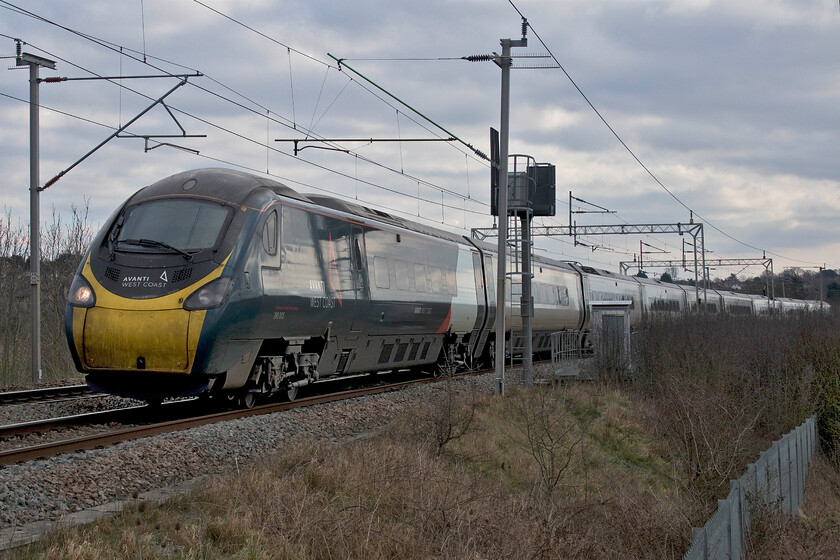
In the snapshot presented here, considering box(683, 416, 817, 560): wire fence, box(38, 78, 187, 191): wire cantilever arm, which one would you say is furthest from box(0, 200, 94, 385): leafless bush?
box(683, 416, 817, 560): wire fence

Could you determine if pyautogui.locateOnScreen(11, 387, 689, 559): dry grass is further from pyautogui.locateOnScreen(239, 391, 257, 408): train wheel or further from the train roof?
the train roof

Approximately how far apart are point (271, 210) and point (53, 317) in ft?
55.7

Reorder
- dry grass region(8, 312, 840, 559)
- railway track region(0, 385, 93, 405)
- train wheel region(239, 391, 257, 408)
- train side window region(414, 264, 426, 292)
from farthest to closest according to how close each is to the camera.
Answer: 1. train side window region(414, 264, 426, 292)
2. railway track region(0, 385, 93, 405)
3. train wheel region(239, 391, 257, 408)
4. dry grass region(8, 312, 840, 559)

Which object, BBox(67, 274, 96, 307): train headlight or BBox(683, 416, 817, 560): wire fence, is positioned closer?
BBox(683, 416, 817, 560): wire fence

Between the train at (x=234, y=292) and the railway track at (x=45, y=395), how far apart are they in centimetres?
192

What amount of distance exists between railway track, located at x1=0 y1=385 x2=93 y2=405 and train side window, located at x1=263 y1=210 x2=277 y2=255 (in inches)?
185

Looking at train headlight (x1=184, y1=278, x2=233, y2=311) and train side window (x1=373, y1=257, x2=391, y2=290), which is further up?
train side window (x1=373, y1=257, x2=391, y2=290)

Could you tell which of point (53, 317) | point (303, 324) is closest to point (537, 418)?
point (303, 324)

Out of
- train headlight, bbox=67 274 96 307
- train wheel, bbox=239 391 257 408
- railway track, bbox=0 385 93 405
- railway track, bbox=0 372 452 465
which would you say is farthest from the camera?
railway track, bbox=0 385 93 405

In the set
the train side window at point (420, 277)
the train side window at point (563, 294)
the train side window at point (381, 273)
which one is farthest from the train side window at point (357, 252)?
the train side window at point (563, 294)

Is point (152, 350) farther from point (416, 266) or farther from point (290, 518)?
point (416, 266)

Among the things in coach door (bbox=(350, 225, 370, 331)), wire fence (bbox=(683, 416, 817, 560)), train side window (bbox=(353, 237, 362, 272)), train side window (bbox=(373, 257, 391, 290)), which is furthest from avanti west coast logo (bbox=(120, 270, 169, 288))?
wire fence (bbox=(683, 416, 817, 560))

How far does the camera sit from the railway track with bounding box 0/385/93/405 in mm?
14155

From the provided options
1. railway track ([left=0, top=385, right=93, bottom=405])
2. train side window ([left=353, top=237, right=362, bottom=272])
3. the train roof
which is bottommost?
railway track ([left=0, top=385, right=93, bottom=405])
